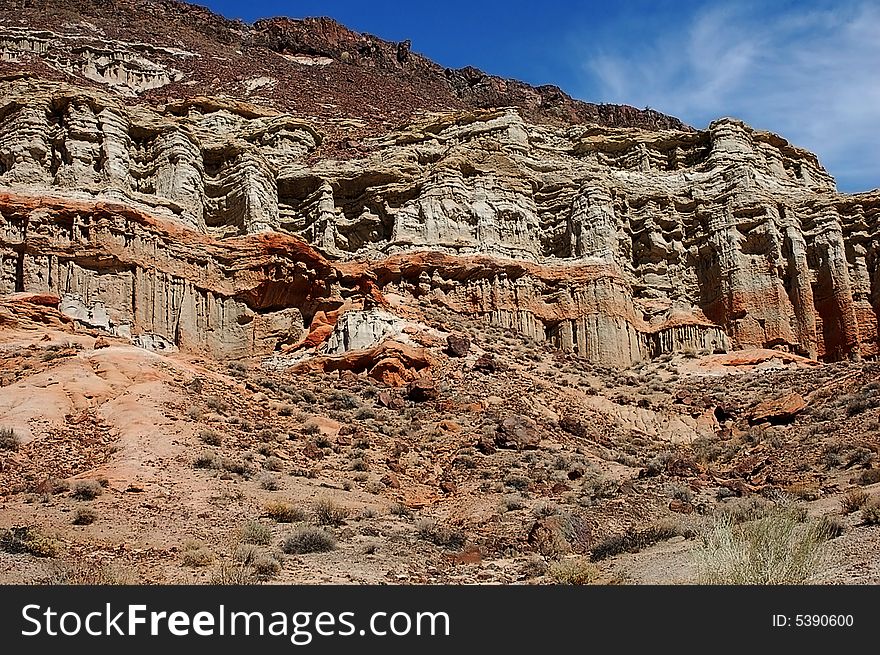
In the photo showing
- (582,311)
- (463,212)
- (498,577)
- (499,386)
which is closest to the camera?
(498,577)

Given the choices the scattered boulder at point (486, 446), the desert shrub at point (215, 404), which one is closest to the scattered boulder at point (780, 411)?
the scattered boulder at point (486, 446)

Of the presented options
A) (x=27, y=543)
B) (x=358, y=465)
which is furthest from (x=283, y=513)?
(x=358, y=465)

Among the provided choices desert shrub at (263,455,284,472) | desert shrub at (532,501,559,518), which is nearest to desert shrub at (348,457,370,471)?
desert shrub at (263,455,284,472)

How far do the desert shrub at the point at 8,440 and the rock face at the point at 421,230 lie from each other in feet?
48.8

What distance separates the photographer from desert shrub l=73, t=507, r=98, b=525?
1609 cm

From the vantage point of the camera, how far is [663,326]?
45.1 meters

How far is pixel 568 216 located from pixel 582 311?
22.7ft

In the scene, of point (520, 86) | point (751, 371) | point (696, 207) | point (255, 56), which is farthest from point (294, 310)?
point (520, 86)

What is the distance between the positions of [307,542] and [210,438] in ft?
21.7

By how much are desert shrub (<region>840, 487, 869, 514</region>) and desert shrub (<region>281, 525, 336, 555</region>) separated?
29.6 feet

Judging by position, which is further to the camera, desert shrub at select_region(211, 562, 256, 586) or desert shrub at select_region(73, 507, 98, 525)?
desert shrub at select_region(73, 507, 98, 525)

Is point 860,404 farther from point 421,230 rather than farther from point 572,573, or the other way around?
point 421,230

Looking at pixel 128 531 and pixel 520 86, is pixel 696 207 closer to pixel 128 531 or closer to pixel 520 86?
pixel 128 531

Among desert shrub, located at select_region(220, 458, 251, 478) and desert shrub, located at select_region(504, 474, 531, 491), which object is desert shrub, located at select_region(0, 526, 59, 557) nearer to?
desert shrub, located at select_region(220, 458, 251, 478)
